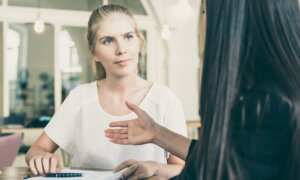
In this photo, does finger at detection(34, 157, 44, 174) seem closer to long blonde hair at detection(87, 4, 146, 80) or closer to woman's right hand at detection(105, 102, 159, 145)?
woman's right hand at detection(105, 102, 159, 145)

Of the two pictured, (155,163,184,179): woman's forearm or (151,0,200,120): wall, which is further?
(151,0,200,120): wall

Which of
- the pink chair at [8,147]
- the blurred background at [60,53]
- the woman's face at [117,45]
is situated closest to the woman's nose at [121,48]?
the woman's face at [117,45]

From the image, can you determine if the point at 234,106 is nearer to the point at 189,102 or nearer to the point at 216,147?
the point at 216,147

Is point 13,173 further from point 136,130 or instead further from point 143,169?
point 136,130

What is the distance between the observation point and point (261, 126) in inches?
33.5

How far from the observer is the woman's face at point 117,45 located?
1.91 meters

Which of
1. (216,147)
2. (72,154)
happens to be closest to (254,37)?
(216,147)

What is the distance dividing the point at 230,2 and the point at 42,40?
859 centimetres

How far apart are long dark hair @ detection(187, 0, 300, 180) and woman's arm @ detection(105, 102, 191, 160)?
1.24ft

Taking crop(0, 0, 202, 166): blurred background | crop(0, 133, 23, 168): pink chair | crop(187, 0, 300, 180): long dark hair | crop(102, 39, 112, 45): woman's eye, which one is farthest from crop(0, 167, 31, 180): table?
crop(0, 0, 202, 166): blurred background

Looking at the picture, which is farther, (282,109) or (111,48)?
(111,48)

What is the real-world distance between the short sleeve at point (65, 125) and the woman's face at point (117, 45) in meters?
0.21

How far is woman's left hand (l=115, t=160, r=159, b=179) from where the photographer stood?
1495 mm

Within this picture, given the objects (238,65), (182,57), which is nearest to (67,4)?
(182,57)
